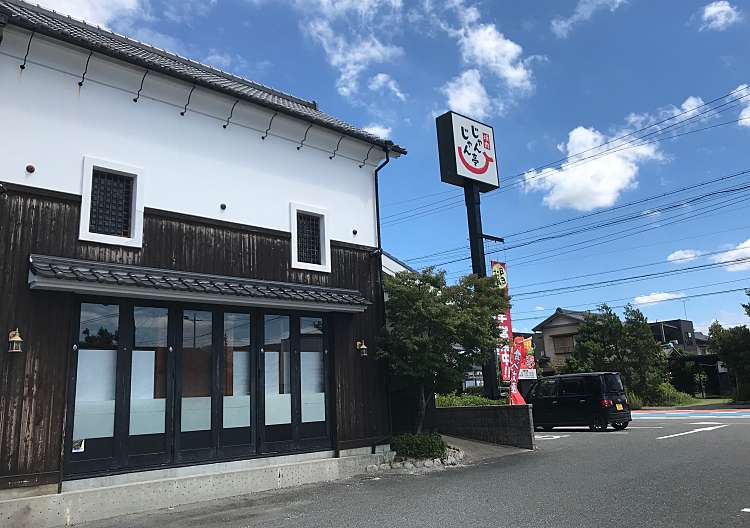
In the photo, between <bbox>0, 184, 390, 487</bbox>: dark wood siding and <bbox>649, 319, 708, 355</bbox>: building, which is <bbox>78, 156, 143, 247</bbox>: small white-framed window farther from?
<bbox>649, 319, 708, 355</bbox>: building

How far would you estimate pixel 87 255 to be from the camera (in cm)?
831

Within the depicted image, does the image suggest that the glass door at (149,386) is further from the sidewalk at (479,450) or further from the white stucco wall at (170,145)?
the sidewalk at (479,450)

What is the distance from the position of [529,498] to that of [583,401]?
10509 mm

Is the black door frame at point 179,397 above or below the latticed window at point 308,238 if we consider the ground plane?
below

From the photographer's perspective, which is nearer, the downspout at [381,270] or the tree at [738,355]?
the downspout at [381,270]

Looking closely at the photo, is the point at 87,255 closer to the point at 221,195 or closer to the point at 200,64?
the point at 221,195

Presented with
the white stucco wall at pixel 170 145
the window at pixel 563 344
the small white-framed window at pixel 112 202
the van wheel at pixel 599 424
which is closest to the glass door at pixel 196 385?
the small white-framed window at pixel 112 202

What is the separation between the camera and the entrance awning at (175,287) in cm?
752

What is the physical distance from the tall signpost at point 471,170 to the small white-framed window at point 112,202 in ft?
30.4

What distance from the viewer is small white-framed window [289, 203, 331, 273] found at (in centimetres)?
1113

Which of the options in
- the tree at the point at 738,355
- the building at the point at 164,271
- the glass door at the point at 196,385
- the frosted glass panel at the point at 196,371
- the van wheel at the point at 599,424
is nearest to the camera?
the building at the point at 164,271

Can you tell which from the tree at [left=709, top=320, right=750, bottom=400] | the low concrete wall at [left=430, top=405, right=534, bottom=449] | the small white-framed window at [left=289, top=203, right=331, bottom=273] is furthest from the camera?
the tree at [left=709, top=320, right=750, bottom=400]

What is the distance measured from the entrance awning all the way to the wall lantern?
27.0 inches

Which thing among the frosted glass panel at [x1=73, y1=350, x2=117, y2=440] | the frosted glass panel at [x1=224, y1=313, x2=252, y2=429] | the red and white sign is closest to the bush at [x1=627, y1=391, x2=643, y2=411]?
the red and white sign
